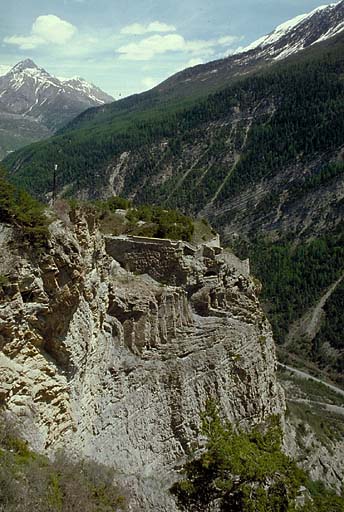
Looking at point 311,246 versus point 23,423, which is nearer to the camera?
point 23,423

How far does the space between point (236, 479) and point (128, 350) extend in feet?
27.0

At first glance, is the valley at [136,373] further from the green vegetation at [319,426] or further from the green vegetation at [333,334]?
the green vegetation at [333,334]

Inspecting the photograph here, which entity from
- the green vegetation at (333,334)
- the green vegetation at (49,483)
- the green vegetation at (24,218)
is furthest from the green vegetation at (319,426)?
the green vegetation at (24,218)

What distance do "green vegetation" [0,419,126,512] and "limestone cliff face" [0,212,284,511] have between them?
1075mm

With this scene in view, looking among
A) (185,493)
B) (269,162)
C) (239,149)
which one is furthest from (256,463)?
(239,149)

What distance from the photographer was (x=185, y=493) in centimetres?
2391

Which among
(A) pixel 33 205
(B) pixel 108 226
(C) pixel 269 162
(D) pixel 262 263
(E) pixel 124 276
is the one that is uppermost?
(A) pixel 33 205

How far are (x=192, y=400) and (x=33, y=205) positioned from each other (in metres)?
14.4

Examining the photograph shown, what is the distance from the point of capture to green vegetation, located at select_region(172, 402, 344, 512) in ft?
74.9

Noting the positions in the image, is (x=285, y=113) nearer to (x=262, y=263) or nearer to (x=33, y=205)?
(x=262, y=263)

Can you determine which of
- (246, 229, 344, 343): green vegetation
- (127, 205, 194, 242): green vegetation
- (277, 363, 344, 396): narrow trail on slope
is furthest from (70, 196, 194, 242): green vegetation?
(246, 229, 344, 343): green vegetation

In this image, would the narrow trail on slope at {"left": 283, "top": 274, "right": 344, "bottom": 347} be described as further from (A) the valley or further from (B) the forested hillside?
(A) the valley

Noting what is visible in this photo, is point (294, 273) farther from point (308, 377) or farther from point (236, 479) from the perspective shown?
point (236, 479)

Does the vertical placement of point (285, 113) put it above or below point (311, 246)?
above
